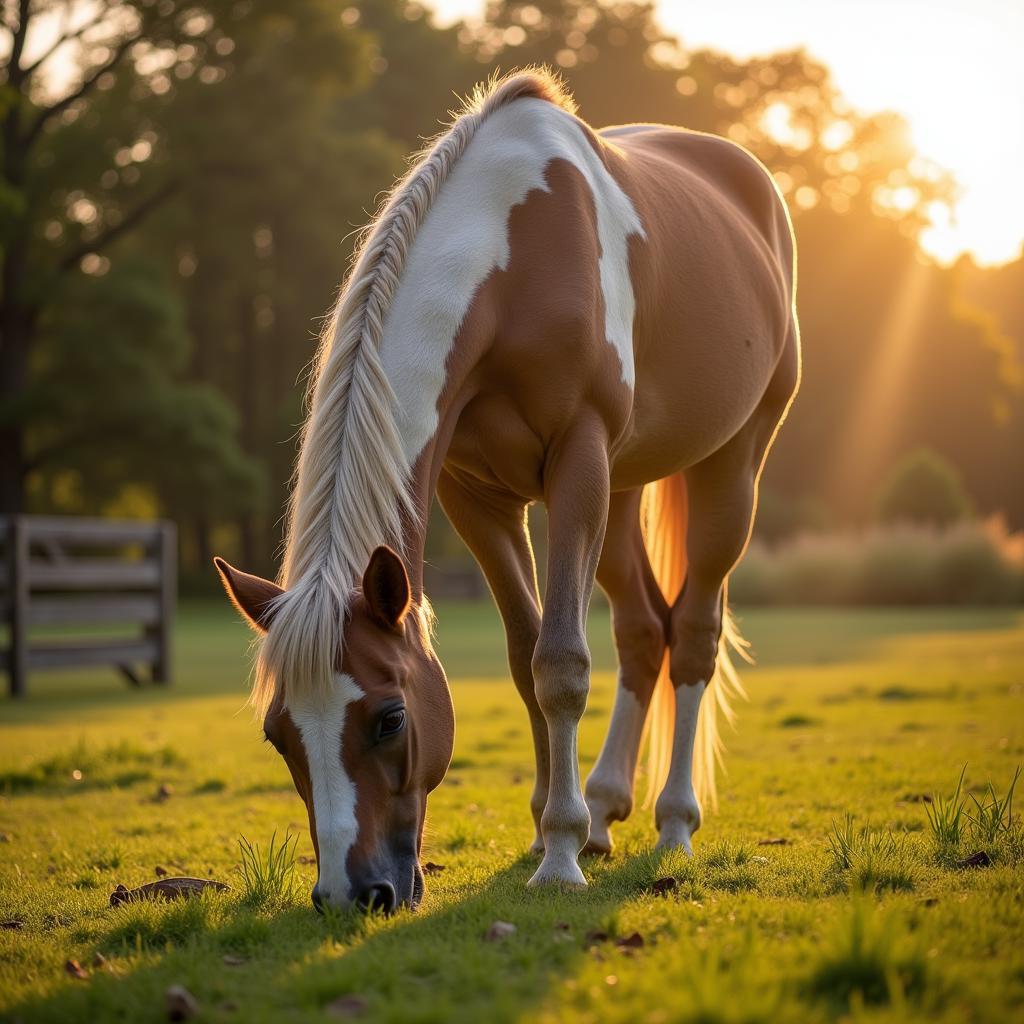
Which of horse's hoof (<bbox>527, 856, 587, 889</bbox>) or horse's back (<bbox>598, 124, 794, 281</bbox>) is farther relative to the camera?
horse's back (<bbox>598, 124, 794, 281</bbox>)

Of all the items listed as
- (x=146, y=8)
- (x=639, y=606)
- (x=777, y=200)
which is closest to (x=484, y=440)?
(x=639, y=606)

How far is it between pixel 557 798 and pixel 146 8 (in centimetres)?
2449

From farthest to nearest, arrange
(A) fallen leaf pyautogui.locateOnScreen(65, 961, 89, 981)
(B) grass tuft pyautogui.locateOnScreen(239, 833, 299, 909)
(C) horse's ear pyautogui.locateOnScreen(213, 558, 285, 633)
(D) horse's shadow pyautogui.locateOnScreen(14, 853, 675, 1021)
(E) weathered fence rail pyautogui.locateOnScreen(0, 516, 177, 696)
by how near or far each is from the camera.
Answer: (E) weathered fence rail pyautogui.locateOnScreen(0, 516, 177, 696)
(B) grass tuft pyautogui.locateOnScreen(239, 833, 299, 909)
(C) horse's ear pyautogui.locateOnScreen(213, 558, 285, 633)
(A) fallen leaf pyautogui.locateOnScreen(65, 961, 89, 981)
(D) horse's shadow pyautogui.locateOnScreen(14, 853, 675, 1021)

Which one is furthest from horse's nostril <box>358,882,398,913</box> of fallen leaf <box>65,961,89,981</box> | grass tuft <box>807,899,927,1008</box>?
grass tuft <box>807,899,927,1008</box>

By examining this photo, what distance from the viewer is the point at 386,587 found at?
308cm

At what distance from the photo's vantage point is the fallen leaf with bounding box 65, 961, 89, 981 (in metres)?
2.72

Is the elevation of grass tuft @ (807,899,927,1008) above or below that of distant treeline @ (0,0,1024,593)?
below

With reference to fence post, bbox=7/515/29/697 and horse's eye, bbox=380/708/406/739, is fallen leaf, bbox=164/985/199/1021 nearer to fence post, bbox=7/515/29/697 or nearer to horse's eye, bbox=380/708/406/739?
horse's eye, bbox=380/708/406/739

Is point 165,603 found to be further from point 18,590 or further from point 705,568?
point 705,568

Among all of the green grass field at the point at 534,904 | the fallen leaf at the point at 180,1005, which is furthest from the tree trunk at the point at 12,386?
the fallen leaf at the point at 180,1005

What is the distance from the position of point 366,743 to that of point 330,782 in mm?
146

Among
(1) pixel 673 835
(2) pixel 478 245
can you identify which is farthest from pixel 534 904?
(2) pixel 478 245

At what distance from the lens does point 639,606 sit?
15.8 ft

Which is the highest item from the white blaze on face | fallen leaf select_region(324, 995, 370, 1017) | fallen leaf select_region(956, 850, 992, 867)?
the white blaze on face
